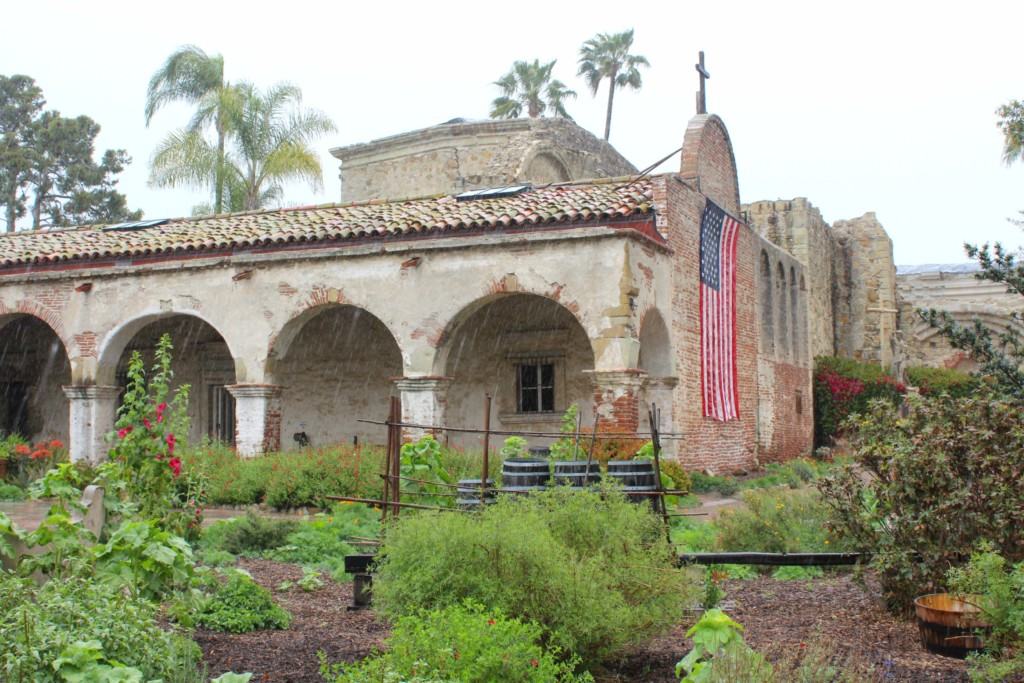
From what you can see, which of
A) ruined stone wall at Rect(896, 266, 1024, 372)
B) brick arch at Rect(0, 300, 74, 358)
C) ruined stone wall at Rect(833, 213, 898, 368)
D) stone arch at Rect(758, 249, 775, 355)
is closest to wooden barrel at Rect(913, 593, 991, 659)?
stone arch at Rect(758, 249, 775, 355)

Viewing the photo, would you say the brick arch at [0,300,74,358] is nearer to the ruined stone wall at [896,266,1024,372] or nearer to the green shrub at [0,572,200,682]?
the green shrub at [0,572,200,682]

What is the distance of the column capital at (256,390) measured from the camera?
16.1 meters

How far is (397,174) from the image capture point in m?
24.4

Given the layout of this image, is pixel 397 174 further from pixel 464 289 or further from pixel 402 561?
pixel 402 561

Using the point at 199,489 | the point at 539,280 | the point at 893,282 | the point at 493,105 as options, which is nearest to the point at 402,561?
the point at 199,489

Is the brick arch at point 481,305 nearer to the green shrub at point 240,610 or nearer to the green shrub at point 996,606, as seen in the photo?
the green shrub at point 240,610

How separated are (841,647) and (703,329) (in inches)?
428

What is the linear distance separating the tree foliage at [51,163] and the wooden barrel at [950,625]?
114ft

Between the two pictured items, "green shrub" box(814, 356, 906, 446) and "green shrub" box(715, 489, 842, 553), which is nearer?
"green shrub" box(715, 489, 842, 553)

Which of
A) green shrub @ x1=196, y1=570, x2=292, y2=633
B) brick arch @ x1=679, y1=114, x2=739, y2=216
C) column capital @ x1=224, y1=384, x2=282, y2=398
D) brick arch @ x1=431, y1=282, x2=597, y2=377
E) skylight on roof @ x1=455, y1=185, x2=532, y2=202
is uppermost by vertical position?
brick arch @ x1=679, y1=114, x2=739, y2=216

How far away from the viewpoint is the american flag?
1658 centimetres

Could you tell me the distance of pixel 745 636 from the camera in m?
6.20

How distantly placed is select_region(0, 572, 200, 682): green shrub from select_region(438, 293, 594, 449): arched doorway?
1192cm

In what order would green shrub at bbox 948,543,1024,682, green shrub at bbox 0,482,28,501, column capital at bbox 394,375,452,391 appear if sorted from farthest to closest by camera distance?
1. column capital at bbox 394,375,452,391
2. green shrub at bbox 0,482,28,501
3. green shrub at bbox 948,543,1024,682
